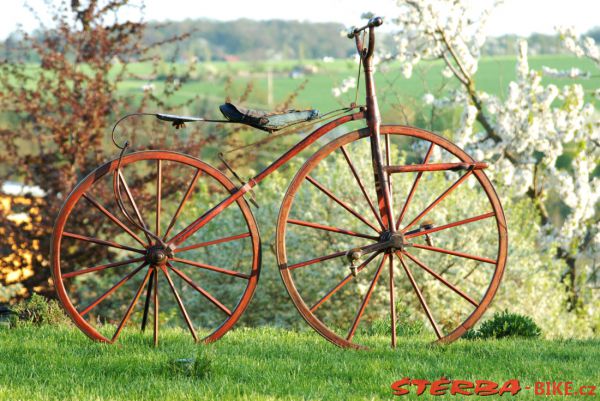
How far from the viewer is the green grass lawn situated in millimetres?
4113

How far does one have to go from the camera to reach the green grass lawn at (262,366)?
4.11m

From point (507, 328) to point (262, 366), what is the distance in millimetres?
2182

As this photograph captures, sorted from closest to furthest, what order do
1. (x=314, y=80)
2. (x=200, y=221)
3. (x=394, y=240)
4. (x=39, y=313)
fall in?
1. (x=200, y=221)
2. (x=394, y=240)
3. (x=39, y=313)
4. (x=314, y=80)

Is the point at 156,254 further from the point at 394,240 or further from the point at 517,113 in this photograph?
the point at 517,113

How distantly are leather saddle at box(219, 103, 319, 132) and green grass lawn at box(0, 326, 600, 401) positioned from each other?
1311 mm

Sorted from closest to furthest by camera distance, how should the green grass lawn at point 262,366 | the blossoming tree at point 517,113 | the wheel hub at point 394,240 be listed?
the green grass lawn at point 262,366, the wheel hub at point 394,240, the blossoming tree at point 517,113

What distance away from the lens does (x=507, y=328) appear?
6.00 meters

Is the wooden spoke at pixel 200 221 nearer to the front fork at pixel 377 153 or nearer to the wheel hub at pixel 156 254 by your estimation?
the wheel hub at pixel 156 254

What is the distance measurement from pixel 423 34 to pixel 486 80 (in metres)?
26.0

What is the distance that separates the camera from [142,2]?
10.4 meters

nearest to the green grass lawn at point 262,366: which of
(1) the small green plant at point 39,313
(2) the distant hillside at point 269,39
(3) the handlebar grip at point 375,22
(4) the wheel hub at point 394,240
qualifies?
(1) the small green plant at point 39,313

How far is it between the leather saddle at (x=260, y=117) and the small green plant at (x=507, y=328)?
2080mm

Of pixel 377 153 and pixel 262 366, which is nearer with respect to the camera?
pixel 262 366

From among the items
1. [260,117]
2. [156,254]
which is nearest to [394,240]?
[260,117]
